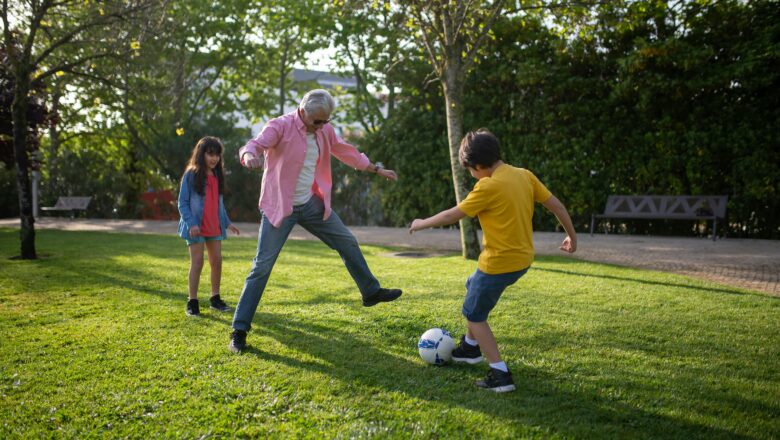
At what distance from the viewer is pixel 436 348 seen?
380cm

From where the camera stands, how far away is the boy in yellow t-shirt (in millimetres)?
3352

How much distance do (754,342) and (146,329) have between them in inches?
201

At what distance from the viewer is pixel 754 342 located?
14.3ft

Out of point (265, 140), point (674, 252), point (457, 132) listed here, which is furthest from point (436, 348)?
point (674, 252)

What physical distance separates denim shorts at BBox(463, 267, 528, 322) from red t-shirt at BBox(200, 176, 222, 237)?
3.11 m

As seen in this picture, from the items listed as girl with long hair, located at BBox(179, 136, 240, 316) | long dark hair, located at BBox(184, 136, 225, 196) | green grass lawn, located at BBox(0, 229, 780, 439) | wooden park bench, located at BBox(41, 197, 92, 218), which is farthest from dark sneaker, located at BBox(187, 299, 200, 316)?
wooden park bench, located at BBox(41, 197, 92, 218)

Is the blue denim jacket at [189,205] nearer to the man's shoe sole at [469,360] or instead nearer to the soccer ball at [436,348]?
the soccer ball at [436,348]

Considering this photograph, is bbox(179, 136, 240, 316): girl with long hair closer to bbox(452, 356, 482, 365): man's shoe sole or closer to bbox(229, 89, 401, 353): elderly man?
bbox(229, 89, 401, 353): elderly man

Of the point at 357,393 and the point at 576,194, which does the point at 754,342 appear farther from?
the point at 576,194

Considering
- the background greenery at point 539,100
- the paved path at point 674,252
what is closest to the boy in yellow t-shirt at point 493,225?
the paved path at point 674,252

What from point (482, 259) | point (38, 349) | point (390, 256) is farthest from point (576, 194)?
point (38, 349)

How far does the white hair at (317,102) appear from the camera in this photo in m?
4.19

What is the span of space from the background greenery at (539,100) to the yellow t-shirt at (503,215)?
21.1ft

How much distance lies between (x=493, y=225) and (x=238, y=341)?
7.02 feet
